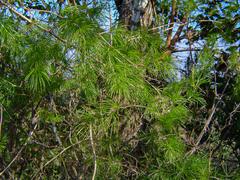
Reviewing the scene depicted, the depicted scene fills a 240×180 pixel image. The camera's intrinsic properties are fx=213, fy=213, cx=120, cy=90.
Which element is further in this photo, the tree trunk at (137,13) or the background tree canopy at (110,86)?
the tree trunk at (137,13)

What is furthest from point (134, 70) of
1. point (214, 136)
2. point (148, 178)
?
point (214, 136)

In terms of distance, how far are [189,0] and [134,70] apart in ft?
2.55

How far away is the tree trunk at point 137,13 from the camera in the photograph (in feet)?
5.09

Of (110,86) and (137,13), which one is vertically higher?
(137,13)

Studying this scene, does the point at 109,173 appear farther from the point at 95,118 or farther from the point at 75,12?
the point at 75,12

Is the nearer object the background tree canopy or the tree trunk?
the background tree canopy

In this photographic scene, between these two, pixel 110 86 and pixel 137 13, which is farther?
pixel 137 13

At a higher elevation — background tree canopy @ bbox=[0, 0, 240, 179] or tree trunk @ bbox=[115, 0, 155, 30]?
tree trunk @ bbox=[115, 0, 155, 30]

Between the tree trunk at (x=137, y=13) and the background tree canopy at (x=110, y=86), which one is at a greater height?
the tree trunk at (x=137, y=13)

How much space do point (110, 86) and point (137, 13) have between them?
2.86ft

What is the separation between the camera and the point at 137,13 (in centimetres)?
156

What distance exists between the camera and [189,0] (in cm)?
143

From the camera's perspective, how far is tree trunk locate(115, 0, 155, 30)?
1.55 meters

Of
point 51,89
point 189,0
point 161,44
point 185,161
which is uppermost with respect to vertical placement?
point 189,0
